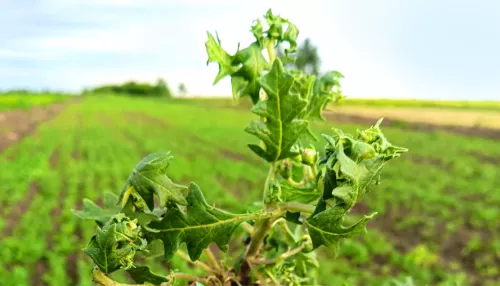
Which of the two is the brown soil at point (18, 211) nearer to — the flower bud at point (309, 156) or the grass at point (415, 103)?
the flower bud at point (309, 156)

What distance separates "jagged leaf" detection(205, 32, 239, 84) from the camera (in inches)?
45.6

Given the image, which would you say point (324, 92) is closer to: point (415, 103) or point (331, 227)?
point (331, 227)

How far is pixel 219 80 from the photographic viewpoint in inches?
46.6

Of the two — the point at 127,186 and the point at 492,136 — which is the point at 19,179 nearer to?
the point at 127,186

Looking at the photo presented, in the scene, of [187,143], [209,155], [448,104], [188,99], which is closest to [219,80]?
[209,155]

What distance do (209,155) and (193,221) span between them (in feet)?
64.8

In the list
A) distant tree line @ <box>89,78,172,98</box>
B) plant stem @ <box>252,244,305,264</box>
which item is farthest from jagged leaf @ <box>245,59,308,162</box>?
distant tree line @ <box>89,78,172,98</box>

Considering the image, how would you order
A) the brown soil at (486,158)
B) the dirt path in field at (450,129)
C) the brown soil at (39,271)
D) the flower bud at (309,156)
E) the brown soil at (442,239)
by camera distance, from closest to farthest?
1. the flower bud at (309,156)
2. the brown soil at (39,271)
3. the brown soil at (442,239)
4. the brown soil at (486,158)
5. the dirt path in field at (450,129)

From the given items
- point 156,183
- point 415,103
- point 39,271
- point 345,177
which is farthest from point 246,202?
point 415,103

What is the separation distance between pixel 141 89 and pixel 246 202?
90.1 m

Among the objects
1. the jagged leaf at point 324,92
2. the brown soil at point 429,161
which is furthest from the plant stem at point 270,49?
the brown soil at point 429,161

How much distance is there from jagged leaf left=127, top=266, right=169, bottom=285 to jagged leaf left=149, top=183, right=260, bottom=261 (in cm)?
4

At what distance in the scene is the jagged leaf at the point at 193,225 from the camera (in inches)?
39.0

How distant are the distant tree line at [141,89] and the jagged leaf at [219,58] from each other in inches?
3782
